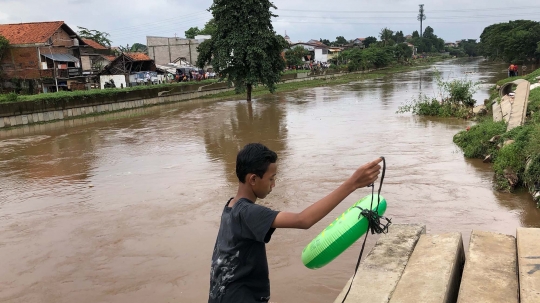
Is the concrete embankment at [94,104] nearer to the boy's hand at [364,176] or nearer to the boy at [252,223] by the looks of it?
the boy at [252,223]

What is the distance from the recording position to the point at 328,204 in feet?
6.98

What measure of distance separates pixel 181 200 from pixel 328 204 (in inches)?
265

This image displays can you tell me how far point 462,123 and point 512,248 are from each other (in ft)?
43.9

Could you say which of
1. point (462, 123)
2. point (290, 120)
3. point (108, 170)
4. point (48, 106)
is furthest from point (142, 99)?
point (462, 123)

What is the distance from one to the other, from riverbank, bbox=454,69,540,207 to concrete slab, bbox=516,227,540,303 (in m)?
3.97

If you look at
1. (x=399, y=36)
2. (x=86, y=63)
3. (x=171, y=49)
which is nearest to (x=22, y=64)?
(x=86, y=63)

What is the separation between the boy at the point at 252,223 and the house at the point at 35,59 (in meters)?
34.1

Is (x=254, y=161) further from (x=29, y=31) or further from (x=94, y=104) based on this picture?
(x=29, y=31)

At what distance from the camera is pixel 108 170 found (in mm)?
11555

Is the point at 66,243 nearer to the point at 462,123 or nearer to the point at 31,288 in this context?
the point at 31,288

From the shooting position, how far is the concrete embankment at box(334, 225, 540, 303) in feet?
10.0

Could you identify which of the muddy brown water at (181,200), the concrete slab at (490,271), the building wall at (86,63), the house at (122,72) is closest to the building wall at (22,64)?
the house at (122,72)

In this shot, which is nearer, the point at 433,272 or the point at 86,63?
the point at 433,272

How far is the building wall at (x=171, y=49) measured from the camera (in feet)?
178
